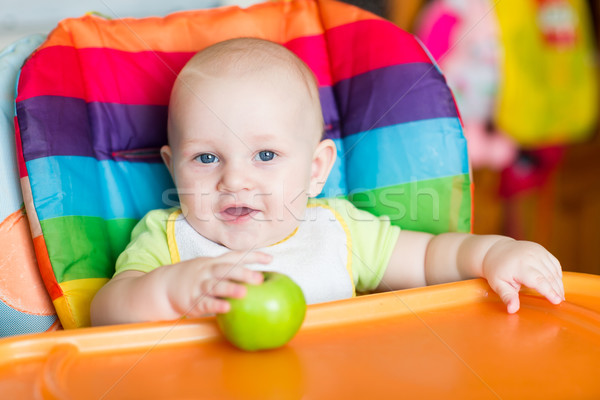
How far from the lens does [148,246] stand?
0.91 metres

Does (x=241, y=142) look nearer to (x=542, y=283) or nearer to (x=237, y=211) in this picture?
(x=237, y=211)

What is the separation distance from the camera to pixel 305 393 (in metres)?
0.56

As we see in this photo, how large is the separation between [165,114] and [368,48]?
1.23ft

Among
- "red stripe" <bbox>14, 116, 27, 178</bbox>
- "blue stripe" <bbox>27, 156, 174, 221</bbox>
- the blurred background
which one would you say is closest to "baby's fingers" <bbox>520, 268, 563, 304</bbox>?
"blue stripe" <bbox>27, 156, 174, 221</bbox>

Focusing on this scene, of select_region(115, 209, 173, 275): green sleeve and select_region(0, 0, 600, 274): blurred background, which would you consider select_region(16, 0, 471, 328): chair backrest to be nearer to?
select_region(115, 209, 173, 275): green sleeve

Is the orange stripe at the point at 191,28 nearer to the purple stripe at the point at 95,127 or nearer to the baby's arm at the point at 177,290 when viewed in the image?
the purple stripe at the point at 95,127

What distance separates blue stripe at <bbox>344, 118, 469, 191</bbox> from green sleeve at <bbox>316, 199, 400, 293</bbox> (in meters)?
0.07

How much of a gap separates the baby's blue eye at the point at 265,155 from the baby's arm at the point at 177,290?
0.23m

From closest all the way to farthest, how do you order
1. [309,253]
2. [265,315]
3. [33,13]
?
1. [265,315]
2. [309,253]
3. [33,13]

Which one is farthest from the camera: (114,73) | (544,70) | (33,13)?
(544,70)

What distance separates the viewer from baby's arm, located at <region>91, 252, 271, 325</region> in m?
0.63

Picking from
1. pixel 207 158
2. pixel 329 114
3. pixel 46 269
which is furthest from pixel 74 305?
pixel 329 114

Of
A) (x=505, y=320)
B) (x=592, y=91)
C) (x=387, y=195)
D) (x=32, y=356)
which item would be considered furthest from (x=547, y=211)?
(x=32, y=356)

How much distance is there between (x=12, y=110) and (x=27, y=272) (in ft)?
0.86
